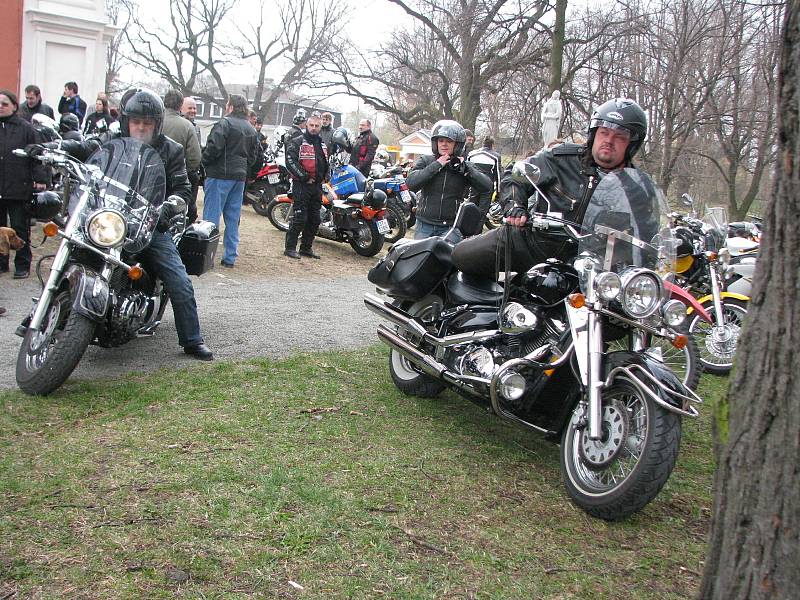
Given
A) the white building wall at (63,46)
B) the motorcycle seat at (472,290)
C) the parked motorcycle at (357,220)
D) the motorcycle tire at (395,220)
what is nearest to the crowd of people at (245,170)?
the motorcycle seat at (472,290)

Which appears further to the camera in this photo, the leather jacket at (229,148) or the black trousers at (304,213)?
the black trousers at (304,213)

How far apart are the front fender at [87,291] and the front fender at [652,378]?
2.93 meters

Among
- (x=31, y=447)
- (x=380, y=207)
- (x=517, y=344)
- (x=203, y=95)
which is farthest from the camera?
(x=203, y=95)

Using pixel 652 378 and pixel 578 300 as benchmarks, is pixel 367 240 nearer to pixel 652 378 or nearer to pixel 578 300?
pixel 578 300

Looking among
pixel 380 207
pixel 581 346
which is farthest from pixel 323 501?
pixel 380 207

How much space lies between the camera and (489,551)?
330 centimetres

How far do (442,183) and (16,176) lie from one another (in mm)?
4391

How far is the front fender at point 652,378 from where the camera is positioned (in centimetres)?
342

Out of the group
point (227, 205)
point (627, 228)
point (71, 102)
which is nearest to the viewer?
point (627, 228)

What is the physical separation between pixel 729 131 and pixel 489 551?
2302 cm

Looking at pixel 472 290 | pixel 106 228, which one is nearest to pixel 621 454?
pixel 472 290

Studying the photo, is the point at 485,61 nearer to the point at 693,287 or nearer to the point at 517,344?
the point at 693,287

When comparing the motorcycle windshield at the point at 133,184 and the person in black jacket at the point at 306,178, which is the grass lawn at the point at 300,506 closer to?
the motorcycle windshield at the point at 133,184

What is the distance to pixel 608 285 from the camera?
369cm
